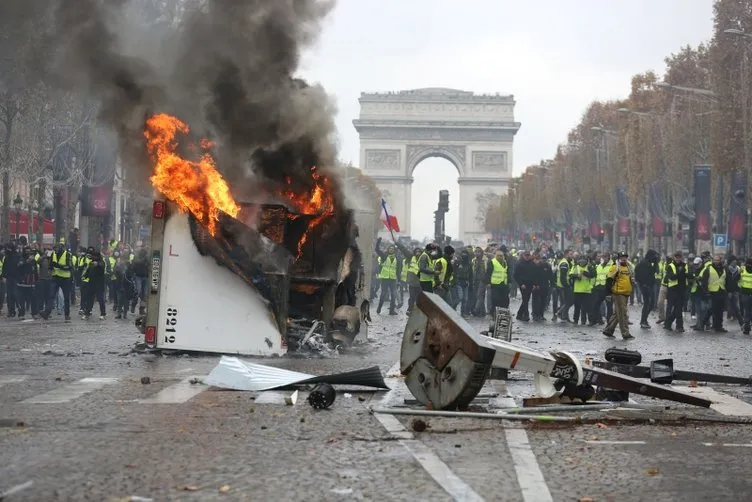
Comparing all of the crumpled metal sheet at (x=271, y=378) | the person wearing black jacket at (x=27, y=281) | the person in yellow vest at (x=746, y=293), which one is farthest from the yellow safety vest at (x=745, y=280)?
the crumpled metal sheet at (x=271, y=378)

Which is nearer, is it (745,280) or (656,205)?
(745,280)

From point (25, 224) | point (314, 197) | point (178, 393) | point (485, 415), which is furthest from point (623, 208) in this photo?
point (485, 415)

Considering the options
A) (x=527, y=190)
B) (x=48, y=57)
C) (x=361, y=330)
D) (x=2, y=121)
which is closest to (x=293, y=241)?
(x=361, y=330)

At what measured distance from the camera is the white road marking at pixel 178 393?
11051mm

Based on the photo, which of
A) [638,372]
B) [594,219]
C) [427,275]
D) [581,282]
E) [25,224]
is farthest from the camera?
[594,219]

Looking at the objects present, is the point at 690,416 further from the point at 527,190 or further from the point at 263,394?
the point at 527,190

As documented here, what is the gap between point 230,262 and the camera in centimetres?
1552

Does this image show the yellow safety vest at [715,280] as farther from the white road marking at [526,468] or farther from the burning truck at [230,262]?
the white road marking at [526,468]

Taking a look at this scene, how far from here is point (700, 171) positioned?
4631 centimetres

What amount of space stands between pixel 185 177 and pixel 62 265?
39.7ft

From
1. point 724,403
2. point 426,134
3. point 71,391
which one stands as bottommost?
point 71,391

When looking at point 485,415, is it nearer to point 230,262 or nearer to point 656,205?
point 230,262

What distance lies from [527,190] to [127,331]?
9953 cm

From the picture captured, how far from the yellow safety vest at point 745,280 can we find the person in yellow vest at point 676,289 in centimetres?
110
